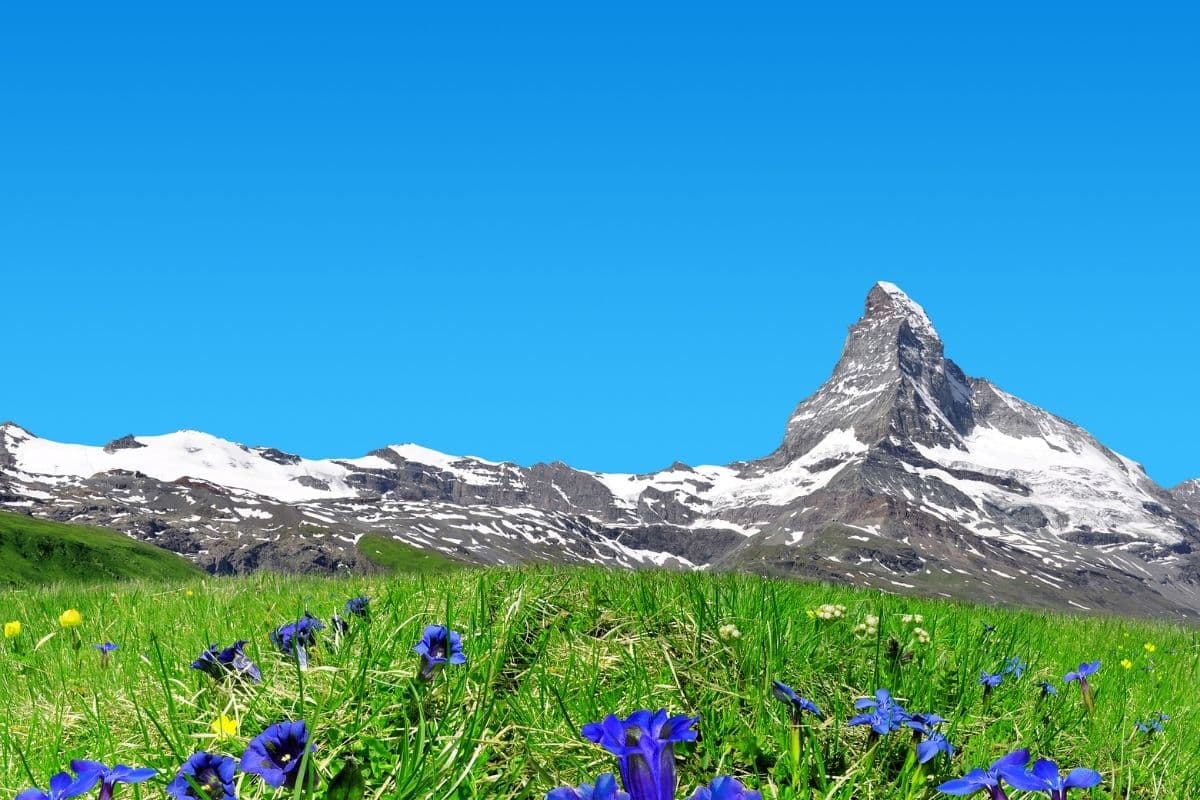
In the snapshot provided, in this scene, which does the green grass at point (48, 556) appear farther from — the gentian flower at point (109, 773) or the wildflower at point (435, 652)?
the gentian flower at point (109, 773)

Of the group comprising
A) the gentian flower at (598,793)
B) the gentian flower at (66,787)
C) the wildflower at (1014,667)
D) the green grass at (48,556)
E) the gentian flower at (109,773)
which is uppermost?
the green grass at (48,556)

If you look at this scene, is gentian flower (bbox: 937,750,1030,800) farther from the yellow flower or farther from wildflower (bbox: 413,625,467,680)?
the yellow flower

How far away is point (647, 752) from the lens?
214cm

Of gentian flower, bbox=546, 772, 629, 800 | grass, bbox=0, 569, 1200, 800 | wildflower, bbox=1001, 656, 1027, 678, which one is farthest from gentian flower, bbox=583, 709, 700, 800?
wildflower, bbox=1001, 656, 1027, 678

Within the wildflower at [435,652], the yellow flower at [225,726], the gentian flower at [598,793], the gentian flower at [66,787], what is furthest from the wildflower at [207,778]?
the gentian flower at [598,793]

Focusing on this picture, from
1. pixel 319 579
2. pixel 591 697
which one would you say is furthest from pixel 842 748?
pixel 319 579

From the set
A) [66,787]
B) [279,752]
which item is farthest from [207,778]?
[66,787]

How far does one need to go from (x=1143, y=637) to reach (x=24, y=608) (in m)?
14.9

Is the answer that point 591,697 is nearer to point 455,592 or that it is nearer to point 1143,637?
point 455,592

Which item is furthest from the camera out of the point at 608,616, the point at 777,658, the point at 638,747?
the point at 608,616

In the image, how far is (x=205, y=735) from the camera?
3.83m

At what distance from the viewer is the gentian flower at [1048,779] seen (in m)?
2.43

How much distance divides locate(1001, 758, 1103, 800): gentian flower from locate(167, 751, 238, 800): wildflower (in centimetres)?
232

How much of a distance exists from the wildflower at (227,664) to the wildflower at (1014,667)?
173 inches
